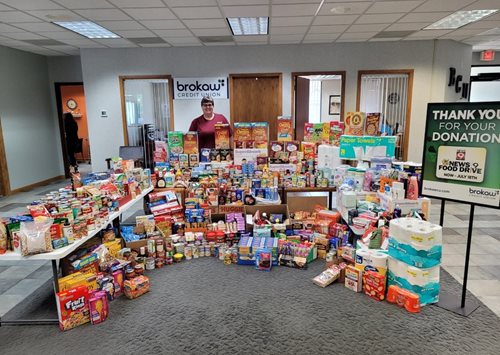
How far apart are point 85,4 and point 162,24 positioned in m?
1.22

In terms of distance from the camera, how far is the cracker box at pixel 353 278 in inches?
116

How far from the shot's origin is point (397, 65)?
6715 mm

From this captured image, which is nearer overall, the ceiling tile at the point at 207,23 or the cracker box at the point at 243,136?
the cracker box at the point at 243,136

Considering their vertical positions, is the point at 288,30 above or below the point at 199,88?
above

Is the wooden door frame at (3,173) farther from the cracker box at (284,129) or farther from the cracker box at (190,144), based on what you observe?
the cracker box at (284,129)

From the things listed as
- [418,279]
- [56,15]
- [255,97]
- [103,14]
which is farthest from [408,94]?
[56,15]

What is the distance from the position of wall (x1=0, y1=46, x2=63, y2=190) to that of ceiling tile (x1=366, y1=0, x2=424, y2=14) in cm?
704

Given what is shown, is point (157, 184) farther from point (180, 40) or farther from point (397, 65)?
point (397, 65)

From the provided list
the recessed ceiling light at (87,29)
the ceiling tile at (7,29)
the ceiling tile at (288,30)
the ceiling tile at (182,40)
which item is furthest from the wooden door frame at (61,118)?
the ceiling tile at (288,30)

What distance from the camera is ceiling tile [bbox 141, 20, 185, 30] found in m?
4.99

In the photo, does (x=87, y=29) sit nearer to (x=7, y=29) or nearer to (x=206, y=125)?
(x=7, y=29)

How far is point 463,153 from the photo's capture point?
2.50 m

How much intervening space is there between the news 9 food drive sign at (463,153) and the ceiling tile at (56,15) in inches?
183

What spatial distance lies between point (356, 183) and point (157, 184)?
2.54 m
